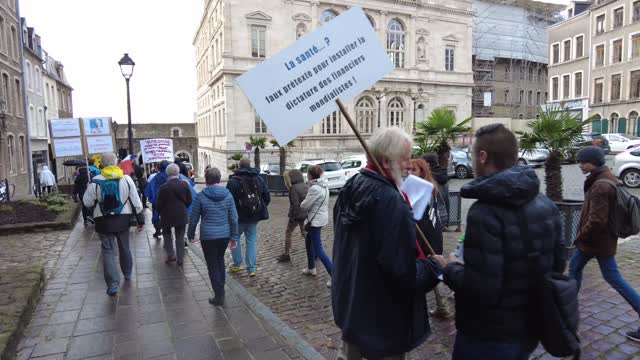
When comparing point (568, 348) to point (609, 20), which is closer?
point (568, 348)

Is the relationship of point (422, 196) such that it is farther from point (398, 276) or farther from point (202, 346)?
point (202, 346)

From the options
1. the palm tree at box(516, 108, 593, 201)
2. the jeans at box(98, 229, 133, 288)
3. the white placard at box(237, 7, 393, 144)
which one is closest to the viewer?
the white placard at box(237, 7, 393, 144)

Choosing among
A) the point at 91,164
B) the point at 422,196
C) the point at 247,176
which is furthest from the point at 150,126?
the point at 422,196

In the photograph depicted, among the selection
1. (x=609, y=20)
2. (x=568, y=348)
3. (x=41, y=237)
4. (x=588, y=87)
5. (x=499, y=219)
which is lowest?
(x=41, y=237)

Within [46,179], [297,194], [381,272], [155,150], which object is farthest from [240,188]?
[46,179]

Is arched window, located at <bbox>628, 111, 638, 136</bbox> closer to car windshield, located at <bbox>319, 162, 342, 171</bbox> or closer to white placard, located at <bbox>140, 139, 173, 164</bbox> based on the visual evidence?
car windshield, located at <bbox>319, 162, 342, 171</bbox>

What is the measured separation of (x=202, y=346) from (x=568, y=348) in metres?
3.26

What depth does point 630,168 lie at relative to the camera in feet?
49.8

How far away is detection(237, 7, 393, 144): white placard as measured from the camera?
2.94 metres

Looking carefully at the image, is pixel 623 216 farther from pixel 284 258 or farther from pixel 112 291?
pixel 112 291

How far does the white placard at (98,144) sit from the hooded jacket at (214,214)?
28.8 feet

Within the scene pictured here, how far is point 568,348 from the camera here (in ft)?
6.90

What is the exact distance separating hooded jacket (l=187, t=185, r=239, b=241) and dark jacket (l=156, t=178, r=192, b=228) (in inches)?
65.8

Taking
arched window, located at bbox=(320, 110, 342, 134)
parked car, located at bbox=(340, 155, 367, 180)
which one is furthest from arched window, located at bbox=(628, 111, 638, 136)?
parked car, located at bbox=(340, 155, 367, 180)
